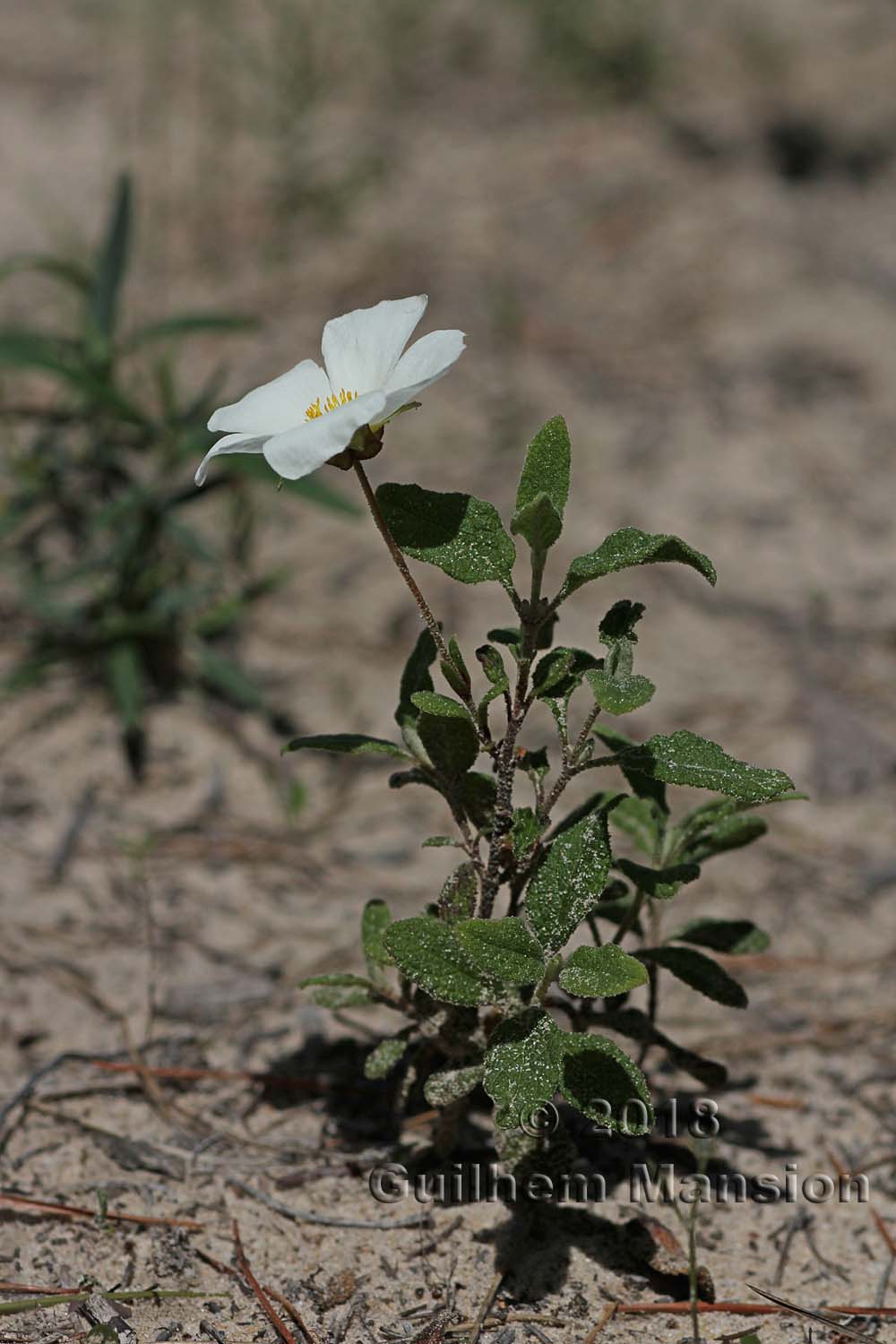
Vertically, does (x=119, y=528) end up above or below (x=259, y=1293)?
above

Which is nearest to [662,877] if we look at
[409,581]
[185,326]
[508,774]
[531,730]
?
[508,774]

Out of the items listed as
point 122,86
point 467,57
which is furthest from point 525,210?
point 122,86

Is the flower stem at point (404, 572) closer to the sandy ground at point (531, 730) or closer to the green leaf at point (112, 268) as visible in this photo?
the sandy ground at point (531, 730)

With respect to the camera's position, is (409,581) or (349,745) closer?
(409,581)

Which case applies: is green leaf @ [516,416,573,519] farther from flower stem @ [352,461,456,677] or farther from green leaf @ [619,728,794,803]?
green leaf @ [619,728,794,803]

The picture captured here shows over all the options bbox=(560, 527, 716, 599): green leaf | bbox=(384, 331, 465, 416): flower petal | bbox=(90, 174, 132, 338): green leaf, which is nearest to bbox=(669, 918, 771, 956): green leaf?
bbox=(560, 527, 716, 599): green leaf

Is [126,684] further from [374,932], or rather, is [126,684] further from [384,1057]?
[384,1057]

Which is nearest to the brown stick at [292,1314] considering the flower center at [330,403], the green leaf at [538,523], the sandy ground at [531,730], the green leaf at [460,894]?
the sandy ground at [531,730]
